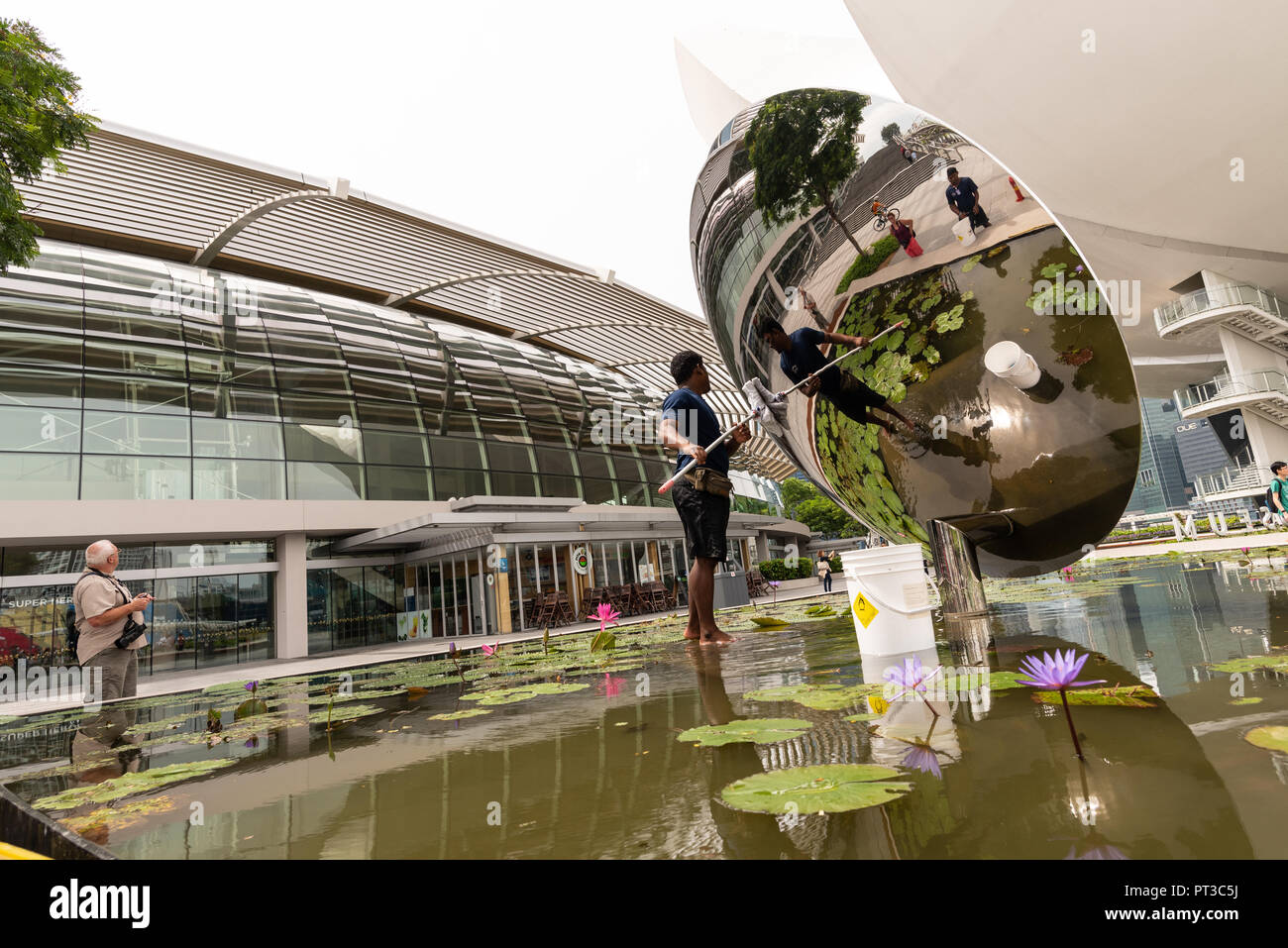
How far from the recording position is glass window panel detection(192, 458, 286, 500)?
13.5m

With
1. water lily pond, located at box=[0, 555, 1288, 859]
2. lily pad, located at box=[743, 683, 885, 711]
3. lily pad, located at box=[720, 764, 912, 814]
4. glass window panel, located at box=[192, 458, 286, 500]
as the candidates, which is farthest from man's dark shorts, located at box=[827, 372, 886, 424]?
glass window panel, located at box=[192, 458, 286, 500]

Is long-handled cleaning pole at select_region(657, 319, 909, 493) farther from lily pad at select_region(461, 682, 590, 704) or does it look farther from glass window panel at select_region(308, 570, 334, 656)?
glass window panel at select_region(308, 570, 334, 656)

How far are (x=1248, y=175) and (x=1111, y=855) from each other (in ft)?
79.3

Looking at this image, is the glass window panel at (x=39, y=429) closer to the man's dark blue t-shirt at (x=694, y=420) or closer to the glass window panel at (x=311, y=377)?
the glass window panel at (x=311, y=377)

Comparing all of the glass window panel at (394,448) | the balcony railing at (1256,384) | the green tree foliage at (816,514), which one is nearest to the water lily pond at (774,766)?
the glass window panel at (394,448)

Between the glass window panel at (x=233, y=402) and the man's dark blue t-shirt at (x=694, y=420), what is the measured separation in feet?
46.9

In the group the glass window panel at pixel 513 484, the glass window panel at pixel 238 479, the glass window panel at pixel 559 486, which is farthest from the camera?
the glass window panel at pixel 559 486

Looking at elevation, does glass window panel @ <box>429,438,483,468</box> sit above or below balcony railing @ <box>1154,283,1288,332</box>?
below

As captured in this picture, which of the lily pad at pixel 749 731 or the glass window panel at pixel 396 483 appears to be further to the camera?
the glass window panel at pixel 396 483

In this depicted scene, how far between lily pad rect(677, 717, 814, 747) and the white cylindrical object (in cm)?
191

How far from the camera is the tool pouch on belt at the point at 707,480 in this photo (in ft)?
12.8

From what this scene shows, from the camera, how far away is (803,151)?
2.88 meters

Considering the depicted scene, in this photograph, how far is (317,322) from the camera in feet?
56.9

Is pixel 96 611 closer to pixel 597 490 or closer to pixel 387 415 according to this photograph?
pixel 387 415
